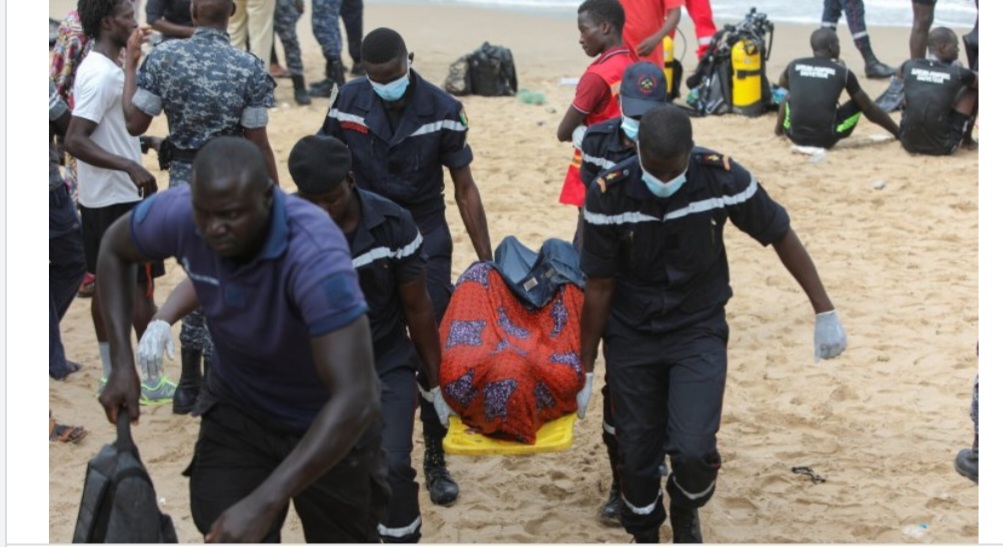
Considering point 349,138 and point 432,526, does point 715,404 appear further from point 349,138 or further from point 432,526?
point 349,138

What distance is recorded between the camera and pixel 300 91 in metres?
13.1

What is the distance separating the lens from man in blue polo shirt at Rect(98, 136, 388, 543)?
11.5 feet

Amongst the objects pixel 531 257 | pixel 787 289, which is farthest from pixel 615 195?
pixel 787 289

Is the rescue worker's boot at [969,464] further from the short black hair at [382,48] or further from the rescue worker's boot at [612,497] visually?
the short black hair at [382,48]

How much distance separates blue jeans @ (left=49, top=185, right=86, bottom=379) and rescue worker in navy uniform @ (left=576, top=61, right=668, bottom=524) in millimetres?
2698

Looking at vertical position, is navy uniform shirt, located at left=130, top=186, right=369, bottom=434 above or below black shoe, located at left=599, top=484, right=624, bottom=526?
above

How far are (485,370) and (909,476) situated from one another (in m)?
2.00

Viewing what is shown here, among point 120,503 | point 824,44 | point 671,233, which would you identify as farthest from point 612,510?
point 824,44

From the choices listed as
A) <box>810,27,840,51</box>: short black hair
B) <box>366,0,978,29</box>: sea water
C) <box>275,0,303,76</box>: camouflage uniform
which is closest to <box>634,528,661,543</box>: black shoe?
<box>810,27,840,51</box>: short black hair

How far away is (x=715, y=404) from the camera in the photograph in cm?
505

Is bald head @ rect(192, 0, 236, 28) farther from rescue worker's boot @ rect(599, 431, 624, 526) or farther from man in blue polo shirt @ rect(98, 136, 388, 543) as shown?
rescue worker's boot @ rect(599, 431, 624, 526)

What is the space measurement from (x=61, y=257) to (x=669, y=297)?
343cm

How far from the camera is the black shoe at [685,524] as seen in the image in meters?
5.24

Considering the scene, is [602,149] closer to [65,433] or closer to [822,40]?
[65,433]
